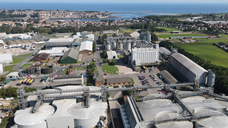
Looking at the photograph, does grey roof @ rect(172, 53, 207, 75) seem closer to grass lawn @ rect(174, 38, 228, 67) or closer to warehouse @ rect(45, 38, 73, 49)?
grass lawn @ rect(174, 38, 228, 67)

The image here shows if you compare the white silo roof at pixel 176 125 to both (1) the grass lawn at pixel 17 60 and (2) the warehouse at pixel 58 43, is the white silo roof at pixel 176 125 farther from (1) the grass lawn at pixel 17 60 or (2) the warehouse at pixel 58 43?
(2) the warehouse at pixel 58 43

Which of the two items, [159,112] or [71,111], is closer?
[159,112]

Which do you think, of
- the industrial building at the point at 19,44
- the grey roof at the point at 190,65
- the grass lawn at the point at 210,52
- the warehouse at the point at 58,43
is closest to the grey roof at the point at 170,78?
the grey roof at the point at 190,65

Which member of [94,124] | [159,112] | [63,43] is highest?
[63,43]

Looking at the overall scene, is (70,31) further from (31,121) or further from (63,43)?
(31,121)

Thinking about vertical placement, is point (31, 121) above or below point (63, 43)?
below

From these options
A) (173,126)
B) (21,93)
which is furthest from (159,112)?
(21,93)

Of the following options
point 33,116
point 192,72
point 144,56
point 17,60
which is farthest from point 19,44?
point 192,72
